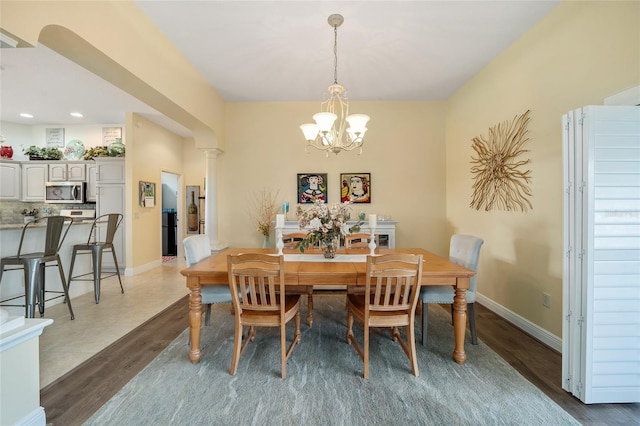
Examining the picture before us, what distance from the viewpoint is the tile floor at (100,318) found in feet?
6.81

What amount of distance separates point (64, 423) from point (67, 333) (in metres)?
1.38

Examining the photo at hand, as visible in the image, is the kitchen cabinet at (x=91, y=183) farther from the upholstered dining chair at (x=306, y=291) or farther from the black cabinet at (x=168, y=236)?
the upholstered dining chair at (x=306, y=291)

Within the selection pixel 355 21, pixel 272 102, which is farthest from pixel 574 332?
pixel 272 102

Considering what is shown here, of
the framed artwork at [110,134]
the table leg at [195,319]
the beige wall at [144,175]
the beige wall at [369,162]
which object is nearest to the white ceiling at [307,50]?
the beige wall at [369,162]

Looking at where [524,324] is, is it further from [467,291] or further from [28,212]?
[28,212]

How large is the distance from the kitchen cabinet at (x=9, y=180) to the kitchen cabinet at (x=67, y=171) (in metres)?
0.62

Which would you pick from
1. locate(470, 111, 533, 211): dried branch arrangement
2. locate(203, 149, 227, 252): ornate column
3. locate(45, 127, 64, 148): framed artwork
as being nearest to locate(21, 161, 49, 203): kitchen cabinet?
locate(45, 127, 64, 148): framed artwork

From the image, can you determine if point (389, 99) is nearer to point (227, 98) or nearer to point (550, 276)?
point (227, 98)

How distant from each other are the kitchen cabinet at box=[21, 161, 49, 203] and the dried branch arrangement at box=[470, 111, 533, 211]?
7.58 metres

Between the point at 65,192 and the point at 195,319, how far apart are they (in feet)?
16.6

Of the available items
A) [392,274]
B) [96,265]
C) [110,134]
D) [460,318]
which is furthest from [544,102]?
[110,134]

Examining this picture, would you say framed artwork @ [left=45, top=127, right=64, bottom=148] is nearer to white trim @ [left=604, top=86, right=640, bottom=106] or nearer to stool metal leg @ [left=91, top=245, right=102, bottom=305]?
stool metal leg @ [left=91, top=245, right=102, bottom=305]

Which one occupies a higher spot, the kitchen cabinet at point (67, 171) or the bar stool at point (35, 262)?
the kitchen cabinet at point (67, 171)

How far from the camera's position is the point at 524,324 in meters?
2.58
